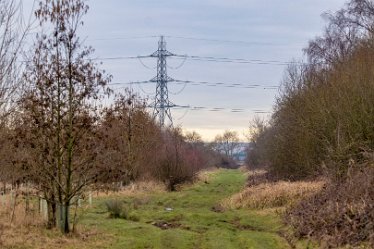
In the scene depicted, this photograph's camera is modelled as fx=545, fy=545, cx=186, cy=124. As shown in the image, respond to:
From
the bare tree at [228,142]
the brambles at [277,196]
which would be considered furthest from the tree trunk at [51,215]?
the bare tree at [228,142]

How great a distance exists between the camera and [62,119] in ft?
50.0

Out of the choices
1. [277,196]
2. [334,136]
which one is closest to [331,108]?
[334,136]

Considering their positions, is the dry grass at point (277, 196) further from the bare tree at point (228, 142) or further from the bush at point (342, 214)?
the bare tree at point (228, 142)

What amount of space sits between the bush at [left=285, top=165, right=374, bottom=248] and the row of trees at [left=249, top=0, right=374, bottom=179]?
2022 mm

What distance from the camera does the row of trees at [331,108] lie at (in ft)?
67.4

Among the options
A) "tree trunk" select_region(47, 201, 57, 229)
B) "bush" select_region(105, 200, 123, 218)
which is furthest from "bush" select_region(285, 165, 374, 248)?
"tree trunk" select_region(47, 201, 57, 229)

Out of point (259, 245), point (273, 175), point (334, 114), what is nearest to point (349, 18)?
point (273, 175)

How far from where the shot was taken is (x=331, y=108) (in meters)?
22.7

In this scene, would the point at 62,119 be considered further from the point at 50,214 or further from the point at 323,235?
the point at 323,235

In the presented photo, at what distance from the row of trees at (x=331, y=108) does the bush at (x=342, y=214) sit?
6.63 ft

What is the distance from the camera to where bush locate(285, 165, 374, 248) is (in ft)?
41.2

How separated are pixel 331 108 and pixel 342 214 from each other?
31.1 ft

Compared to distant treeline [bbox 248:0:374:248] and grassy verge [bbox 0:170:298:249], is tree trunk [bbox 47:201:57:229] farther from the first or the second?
distant treeline [bbox 248:0:374:248]

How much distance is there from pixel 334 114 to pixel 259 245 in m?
10.0
